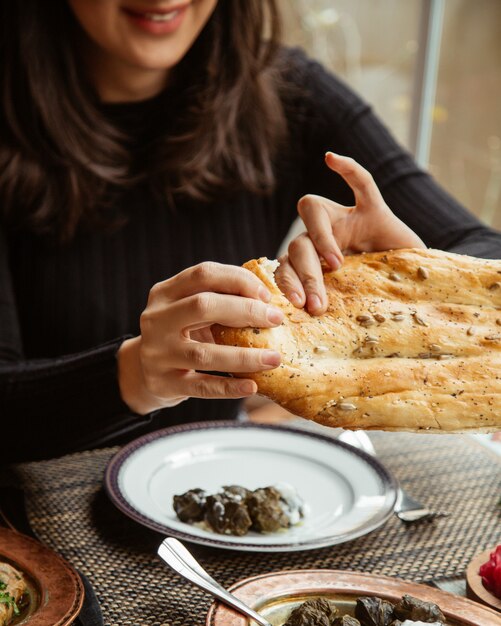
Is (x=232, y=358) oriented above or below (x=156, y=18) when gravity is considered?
below

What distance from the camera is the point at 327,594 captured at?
105 centimetres

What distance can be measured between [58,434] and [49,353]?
1.95ft

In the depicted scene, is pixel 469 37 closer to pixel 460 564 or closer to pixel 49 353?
pixel 49 353

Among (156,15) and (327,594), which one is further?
(156,15)

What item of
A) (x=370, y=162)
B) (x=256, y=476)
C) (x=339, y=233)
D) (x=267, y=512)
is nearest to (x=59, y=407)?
(x=256, y=476)

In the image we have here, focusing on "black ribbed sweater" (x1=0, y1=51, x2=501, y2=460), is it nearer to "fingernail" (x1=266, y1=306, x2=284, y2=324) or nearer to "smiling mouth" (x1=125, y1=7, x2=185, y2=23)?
"smiling mouth" (x1=125, y1=7, x2=185, y2=23)

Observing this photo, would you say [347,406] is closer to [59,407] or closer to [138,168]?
[59,407]

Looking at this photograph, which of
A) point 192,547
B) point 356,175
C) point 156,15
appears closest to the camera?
point 356,175

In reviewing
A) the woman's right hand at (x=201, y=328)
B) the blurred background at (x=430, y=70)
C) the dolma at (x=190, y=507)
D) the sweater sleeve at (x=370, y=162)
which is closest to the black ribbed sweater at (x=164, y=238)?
the sweater sleeve at (x=370, y=162)

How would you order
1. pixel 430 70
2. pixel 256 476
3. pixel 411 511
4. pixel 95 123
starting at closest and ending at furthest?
1. pixel 411 511
2. pixel 256 476
3. pixel 95 123
4. pixel 430 70

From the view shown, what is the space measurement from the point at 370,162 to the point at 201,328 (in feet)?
4.01

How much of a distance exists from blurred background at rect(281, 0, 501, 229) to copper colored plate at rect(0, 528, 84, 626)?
3175 mm

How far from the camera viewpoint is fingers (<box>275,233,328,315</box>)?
100cm

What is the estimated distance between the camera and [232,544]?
1236 millimetres
